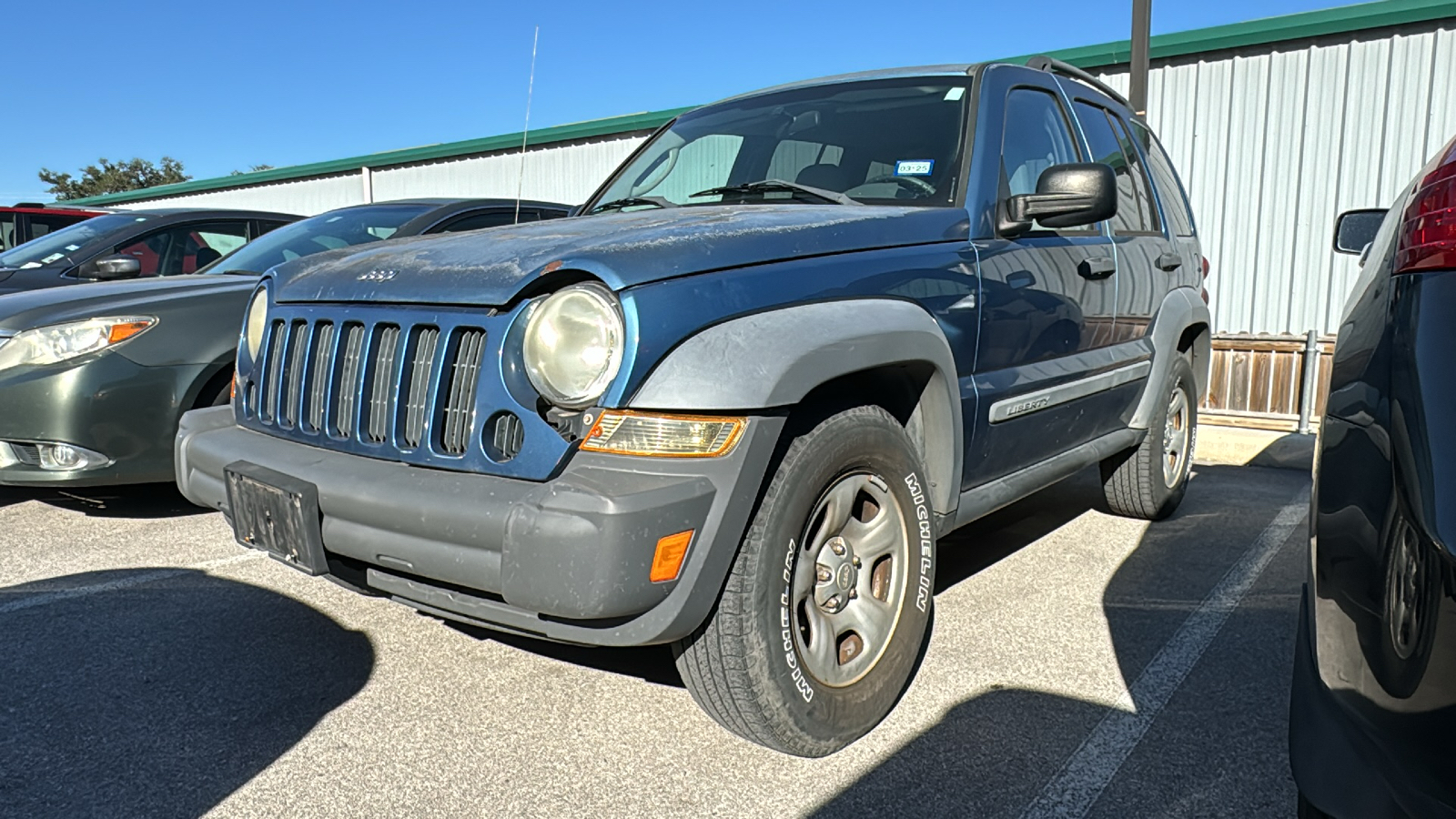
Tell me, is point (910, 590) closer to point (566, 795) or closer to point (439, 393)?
point (566, 795)

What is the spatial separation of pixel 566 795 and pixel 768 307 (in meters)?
1.19

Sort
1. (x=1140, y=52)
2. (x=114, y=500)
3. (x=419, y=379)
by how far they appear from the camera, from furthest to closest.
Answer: (x=1140, y=52), (x=114, y=500), (x=419, y=379)

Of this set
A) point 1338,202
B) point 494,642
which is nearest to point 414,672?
point 494,642

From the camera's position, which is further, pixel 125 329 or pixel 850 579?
pixel 125 329

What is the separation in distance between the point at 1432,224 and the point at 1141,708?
1718 mm

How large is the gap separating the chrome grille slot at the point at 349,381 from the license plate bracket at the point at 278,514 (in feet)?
0.60

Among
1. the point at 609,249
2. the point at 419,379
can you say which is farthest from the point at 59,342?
the point at 609,249

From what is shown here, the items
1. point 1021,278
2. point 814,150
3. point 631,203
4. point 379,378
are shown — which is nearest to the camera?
point 379,378

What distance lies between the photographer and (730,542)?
84.5 inches

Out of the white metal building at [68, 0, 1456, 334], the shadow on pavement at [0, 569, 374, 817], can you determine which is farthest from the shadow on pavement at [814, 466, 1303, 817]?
the white metal building at [68, 0, 1456, 334]

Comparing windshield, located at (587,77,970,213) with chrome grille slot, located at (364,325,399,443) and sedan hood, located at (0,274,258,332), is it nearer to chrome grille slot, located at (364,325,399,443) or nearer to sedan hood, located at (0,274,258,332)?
chrome grille slot, located at (364,325,399,443)

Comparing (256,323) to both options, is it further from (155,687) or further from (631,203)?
(631,203)

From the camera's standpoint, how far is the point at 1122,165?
444 centimetres

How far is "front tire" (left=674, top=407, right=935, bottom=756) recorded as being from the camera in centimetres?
226
